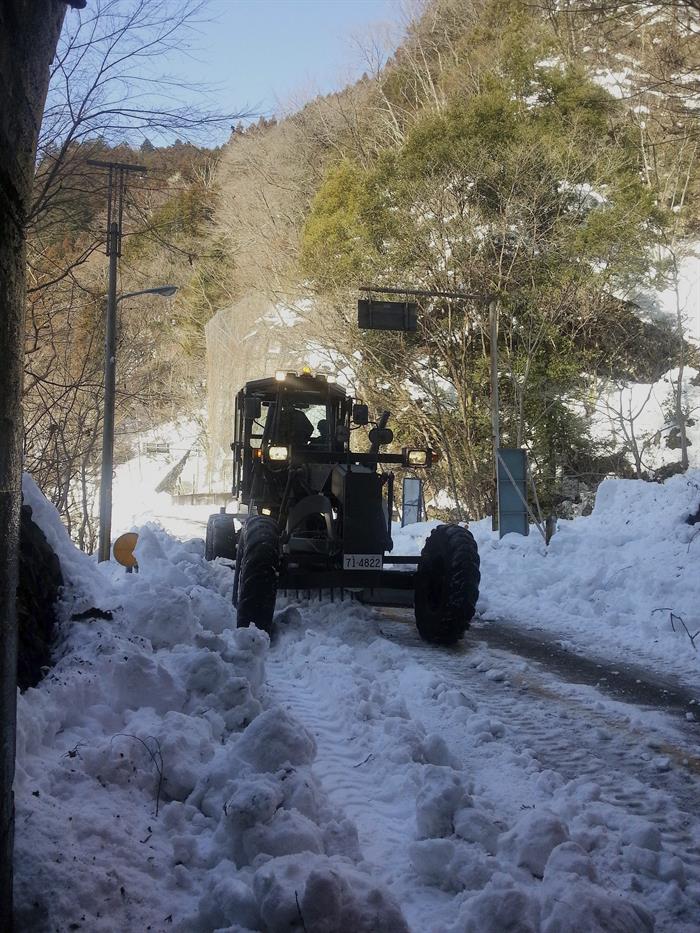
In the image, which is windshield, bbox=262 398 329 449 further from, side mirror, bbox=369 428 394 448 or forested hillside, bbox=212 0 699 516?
forested hillside, bbox=212 0 699 516

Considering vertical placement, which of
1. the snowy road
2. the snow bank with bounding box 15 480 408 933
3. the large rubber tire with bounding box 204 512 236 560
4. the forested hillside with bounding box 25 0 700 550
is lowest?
the snowy road

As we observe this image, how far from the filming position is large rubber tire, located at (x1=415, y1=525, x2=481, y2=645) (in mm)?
7371

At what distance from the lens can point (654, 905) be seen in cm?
275

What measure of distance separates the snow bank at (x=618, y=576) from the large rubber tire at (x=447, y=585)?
1.26m

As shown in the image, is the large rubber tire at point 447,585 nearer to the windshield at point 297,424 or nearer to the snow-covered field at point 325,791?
the snow-covered field at point 325,791

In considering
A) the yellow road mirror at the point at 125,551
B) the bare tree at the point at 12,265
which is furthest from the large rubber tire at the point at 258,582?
the bare tree at the point at 12,265

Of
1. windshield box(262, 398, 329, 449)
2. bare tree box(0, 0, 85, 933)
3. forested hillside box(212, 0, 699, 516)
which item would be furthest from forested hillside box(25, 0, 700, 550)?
bare tree box(0, 0, 85, 933)

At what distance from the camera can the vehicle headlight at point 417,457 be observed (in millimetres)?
8252

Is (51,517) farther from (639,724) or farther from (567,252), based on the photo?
(567,252)

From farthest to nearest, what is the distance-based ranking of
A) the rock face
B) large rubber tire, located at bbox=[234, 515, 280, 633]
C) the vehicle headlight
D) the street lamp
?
1. the street lamp
2. the vehicle headlight
3. large rubber tire, located at bbox=[234, 515, 280, 633]
4. the rock face

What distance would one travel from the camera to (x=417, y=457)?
27.4ft

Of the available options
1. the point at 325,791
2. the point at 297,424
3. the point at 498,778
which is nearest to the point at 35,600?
the point at 325,791

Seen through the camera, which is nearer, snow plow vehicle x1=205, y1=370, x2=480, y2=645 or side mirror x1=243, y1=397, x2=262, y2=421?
snow plow vehicle x1=205, y1=370, x2=480, y2=645

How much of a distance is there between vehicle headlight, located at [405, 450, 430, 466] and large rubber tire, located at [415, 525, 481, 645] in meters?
0.72
